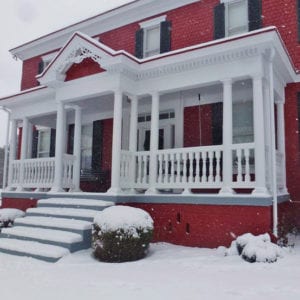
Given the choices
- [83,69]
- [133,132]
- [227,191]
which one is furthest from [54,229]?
[83,69]

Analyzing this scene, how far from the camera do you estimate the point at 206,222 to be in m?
8.60

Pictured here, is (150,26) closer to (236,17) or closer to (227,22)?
(227,22)

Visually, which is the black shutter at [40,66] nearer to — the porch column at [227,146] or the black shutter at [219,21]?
the black shutter at [219,21]

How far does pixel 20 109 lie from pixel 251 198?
30.3 feet

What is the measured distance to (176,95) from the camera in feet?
37.8

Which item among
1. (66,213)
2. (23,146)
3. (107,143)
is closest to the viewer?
(66,213)

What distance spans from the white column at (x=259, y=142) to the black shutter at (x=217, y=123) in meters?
2.82

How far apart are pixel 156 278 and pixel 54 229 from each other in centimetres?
387

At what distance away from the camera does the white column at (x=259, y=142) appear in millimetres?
8070

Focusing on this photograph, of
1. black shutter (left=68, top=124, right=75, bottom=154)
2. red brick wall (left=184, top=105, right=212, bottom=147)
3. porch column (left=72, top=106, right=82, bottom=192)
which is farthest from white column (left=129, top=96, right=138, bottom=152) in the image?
black shutter (left=68, top=124, right=75, bottom=154)

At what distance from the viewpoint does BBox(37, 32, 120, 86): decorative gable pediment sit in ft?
32.0

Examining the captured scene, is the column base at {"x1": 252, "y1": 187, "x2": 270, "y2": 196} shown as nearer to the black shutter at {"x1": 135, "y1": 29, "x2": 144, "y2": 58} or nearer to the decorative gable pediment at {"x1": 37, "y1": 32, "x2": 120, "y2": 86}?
the decorative gable pediment at {"x1": 37, "y1": 32, "x2": 120, "y2": 86}

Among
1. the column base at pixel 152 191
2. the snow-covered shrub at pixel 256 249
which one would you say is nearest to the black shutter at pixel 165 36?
the column base at pixel 152 191

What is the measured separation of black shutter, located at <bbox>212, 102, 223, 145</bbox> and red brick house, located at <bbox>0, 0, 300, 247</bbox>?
0.16 feet
